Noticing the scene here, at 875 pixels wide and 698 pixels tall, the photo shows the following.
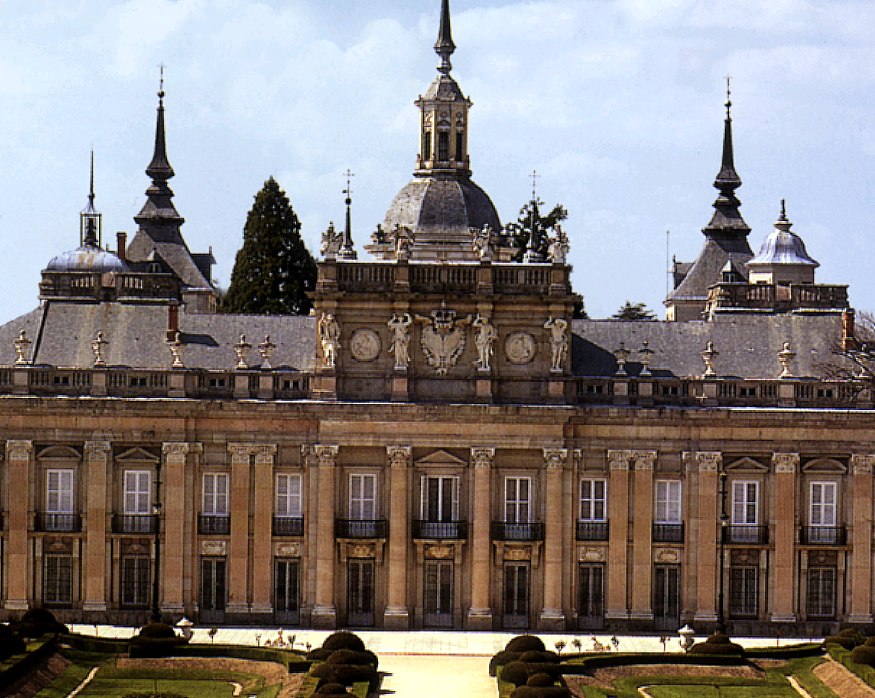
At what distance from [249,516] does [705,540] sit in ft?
62.1

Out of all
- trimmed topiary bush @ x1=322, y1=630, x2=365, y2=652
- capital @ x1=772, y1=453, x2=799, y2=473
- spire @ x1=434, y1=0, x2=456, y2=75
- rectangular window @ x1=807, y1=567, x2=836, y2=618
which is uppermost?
spire @ x1=434, y1=0, x2=456, y2=75

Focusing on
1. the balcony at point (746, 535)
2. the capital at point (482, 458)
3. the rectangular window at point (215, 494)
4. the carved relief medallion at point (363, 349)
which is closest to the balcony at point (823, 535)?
the balcony at point (746, 535)

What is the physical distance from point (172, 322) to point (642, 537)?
21950 mm

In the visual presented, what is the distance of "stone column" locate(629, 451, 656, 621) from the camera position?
4023 inches

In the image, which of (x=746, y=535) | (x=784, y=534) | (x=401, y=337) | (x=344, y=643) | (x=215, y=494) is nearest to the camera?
(x=344, y=643)

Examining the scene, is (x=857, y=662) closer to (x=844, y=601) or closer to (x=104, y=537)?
(x=844, y=601)

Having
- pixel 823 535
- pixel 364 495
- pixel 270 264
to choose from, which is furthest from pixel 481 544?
pixel 270 264

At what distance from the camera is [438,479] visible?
102250 mm

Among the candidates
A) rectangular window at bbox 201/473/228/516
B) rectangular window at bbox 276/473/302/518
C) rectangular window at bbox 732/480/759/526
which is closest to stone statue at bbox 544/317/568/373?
rectangular window at bbox 732/480/759/526

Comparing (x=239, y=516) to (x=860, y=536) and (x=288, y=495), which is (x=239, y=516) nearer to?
(x=288, y=495)

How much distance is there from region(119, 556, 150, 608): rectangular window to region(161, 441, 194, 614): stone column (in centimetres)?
79

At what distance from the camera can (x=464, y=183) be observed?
357 feet

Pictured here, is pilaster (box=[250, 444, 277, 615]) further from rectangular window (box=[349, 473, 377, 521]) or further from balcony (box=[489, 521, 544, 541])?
balcony (box=[489, 521, 544, 541])

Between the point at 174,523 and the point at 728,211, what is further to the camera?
the point at 728,211
